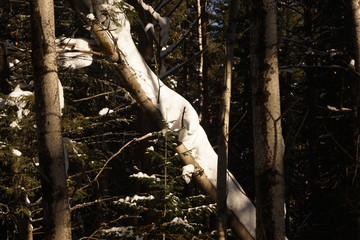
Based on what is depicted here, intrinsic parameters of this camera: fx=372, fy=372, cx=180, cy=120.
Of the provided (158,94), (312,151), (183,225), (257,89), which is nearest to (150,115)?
(158,94)

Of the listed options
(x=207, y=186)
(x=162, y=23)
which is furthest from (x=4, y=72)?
(x=207, y=186)

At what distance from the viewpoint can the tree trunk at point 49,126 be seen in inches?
147

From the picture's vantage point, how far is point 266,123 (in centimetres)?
314

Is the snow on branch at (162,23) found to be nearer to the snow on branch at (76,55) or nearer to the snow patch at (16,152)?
the snow on branch at (76,55)

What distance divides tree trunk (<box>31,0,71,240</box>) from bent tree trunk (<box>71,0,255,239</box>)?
103 centimetres

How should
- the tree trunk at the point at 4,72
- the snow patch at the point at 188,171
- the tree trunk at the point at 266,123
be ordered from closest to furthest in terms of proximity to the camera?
the tree trunk at the point at 266,123 < the snow patch at the point at 188,171 < the tree trunk at the point at 4,72

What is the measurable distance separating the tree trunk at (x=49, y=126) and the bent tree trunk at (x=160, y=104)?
40.5 inches

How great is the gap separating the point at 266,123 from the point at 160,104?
2.30 m

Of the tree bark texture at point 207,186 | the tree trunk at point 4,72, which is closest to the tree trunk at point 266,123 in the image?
the tree bark texture at point 207,186

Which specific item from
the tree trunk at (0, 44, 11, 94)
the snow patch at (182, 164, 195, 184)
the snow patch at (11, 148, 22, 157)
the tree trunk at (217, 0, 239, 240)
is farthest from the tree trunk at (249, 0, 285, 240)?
the tree trunk at (0, 44, 11, 94)

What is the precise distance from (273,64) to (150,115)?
8.18 ft

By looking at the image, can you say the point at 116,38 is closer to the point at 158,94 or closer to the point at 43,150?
the point at 158,94

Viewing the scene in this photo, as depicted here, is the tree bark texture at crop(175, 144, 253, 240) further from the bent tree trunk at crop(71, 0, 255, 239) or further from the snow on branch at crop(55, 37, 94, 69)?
the snow on branch at crop(55, 37, 94, 69)

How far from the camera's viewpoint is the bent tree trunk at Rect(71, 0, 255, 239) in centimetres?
503
